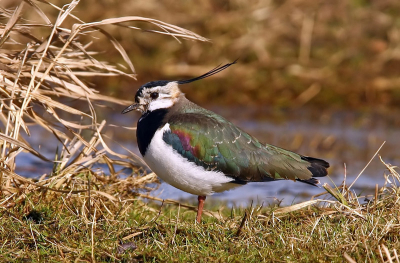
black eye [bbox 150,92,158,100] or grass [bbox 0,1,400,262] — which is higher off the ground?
black eye [bbox 150,92,158,100]

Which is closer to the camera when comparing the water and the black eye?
the black eye

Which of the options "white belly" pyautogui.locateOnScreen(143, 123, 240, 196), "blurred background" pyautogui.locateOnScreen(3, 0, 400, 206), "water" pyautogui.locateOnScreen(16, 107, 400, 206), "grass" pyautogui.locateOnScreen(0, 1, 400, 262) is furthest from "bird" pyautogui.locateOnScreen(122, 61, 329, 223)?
"blurred background" pyautogui.locateOnScreen(3, 0, 400, 206)

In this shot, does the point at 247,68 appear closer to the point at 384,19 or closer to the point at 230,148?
the point at 384,19

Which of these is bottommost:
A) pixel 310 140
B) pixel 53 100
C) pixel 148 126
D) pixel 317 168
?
pixel 310 140

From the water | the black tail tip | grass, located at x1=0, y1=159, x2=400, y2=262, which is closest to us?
grass, located at x1=0, y1=159, x2=400, y2=262

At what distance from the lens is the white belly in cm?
475

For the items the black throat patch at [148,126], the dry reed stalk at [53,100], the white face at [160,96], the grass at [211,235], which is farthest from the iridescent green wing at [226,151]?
the dry reed stalk at [53,100]

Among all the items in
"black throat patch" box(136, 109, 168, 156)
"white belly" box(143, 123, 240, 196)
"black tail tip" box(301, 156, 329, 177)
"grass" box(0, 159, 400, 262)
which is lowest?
"grass" box(0, 159, 400, 262)

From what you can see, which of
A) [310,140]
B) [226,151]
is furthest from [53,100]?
[310,140]

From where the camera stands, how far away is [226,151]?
498 cm

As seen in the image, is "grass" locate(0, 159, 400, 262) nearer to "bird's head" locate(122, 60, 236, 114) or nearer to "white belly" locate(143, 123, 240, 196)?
"white belly" locate(143, 123, 240, 196)

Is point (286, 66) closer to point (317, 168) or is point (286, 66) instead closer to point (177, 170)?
point (317, 168)

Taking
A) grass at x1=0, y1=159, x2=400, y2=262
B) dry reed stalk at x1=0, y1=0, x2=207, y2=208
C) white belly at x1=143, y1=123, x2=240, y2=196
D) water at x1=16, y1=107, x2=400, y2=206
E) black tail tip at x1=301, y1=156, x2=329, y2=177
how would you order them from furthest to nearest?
water at x1=16, y1=107, x2=400, y2=206 < black tail tip at x1=301, y1=156, x2=329, y2=177 < dry reed stalk at x1=0, y1=0, x2=207, y2=208 < white belly at x1=143, y1=123, x2=240, y2=196 < grass at x1=0, y1=159, x2=400, y2=262

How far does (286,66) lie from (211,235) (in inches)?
252
